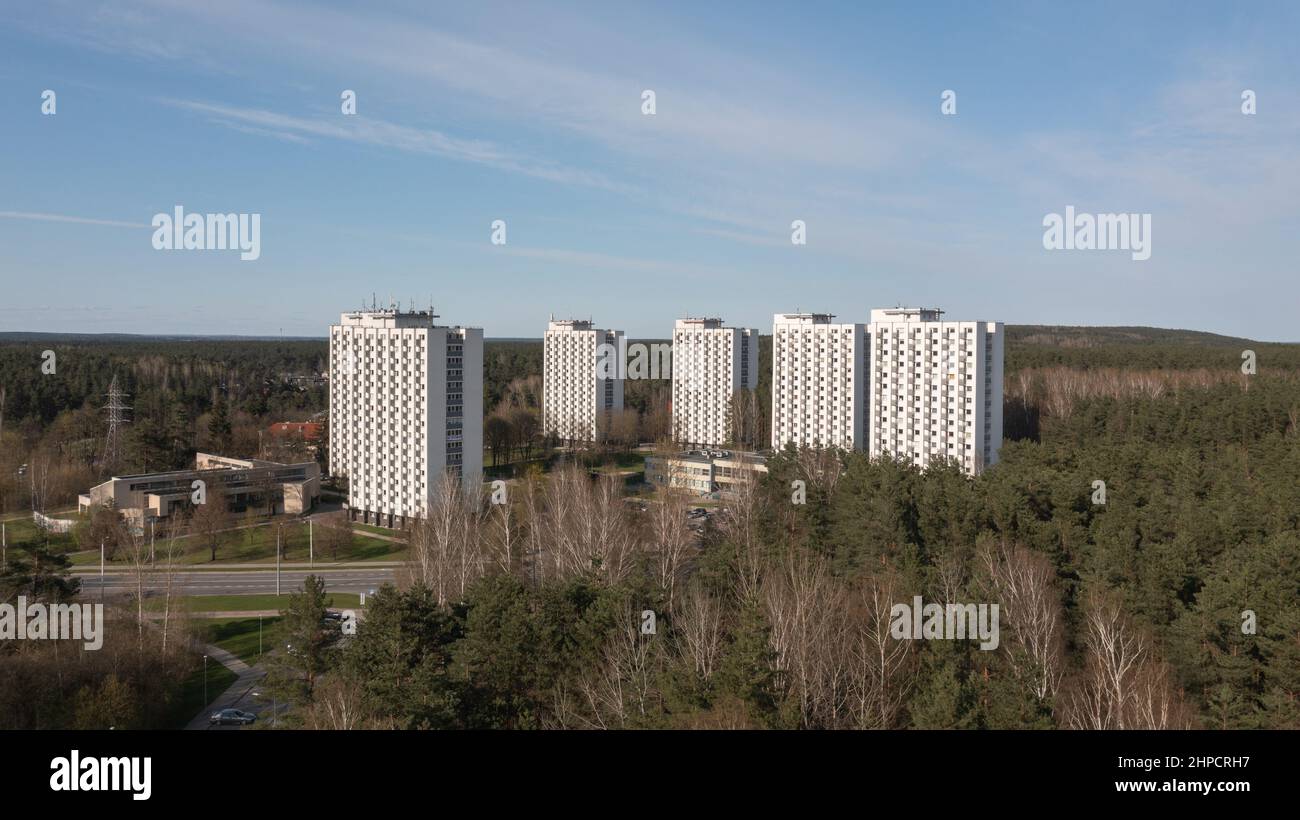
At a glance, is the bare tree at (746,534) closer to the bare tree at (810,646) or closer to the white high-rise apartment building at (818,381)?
the bare tree at (810,646)

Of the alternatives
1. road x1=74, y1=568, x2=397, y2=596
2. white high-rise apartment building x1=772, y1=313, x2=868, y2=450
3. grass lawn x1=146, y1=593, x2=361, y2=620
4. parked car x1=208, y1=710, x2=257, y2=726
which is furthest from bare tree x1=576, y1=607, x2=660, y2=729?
white high-rise apartment building x1=772, y1=313, x2=868, y2=450

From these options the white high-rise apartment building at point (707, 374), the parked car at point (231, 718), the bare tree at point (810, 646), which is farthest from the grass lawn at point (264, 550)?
the white high-rise apartment building at point (707, 374)

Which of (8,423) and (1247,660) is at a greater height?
(8,423)

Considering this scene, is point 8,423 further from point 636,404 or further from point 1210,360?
point 1210,360

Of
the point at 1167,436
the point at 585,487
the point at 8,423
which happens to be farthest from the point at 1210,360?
the point at 8,423

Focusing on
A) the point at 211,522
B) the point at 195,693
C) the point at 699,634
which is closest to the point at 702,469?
the point at 211,522

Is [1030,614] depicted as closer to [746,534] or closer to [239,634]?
[746,534]
